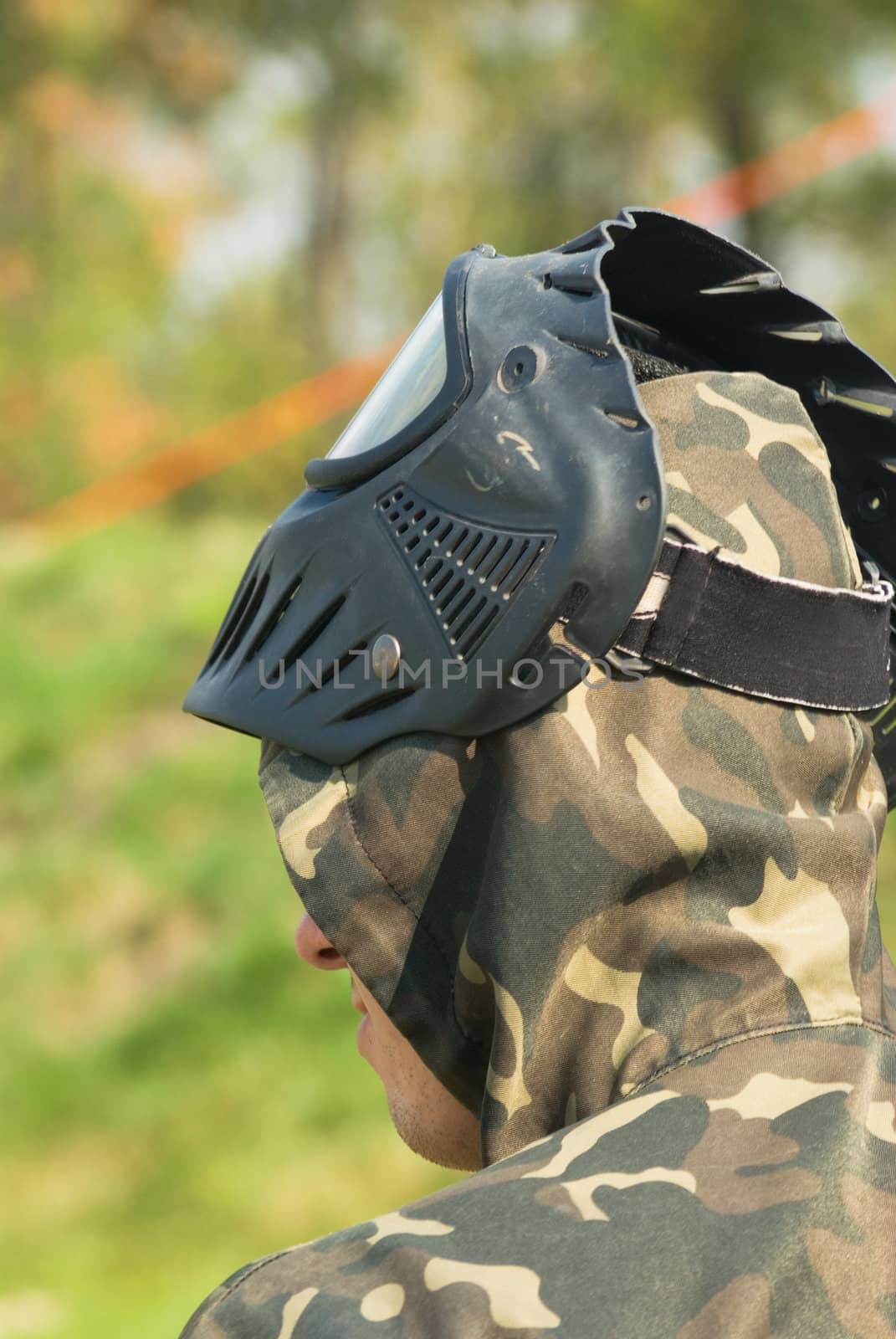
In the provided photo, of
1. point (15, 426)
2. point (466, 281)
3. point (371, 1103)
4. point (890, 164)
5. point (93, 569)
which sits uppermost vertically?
point (15, 426)

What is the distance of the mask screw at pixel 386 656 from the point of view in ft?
5.22

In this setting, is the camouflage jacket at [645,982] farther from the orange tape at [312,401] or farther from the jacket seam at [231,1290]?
the orange tape at [312,401]

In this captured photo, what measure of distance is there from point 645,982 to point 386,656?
412mm

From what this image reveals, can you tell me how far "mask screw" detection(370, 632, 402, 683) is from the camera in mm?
1590

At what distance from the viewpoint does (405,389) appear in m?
1.69

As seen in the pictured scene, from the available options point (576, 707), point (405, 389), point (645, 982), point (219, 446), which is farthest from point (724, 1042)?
point (219, 446)

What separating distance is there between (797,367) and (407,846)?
724 millimetres

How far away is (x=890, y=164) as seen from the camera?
1097 centimetres

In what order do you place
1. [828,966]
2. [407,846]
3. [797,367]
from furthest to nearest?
[797,367]
[407,846]
[828,966]

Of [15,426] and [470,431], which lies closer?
[470,431]

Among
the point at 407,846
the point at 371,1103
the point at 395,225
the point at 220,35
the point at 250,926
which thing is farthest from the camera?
the point at 395,225

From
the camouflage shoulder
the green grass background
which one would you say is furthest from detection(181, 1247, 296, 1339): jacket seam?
the green grass background

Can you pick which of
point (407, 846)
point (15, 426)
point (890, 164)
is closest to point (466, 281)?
point (407, 846)

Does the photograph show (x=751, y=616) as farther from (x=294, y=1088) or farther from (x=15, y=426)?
(x=15, y=426)
